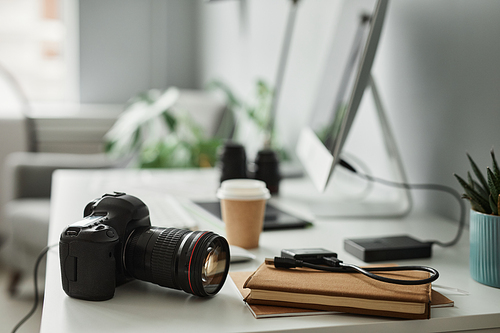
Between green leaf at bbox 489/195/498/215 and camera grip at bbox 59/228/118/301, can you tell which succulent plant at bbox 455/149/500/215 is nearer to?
green leaf at bbox 489/195/498/215

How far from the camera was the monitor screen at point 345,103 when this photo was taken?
80cm

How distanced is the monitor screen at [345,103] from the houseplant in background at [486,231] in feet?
0.76

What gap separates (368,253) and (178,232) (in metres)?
0.30

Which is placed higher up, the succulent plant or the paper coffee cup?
the succulent plant

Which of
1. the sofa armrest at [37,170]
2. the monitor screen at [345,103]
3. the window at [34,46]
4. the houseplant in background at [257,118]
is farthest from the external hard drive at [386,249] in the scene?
the window at [34,46]

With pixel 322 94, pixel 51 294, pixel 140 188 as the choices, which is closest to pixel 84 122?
pixel 140 188

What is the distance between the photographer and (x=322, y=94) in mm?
1200

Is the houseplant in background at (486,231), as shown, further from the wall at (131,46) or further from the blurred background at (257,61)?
the wall at (131,46)

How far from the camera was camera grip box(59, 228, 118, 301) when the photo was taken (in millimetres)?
553

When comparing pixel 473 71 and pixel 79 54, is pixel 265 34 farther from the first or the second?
pixel 79 54

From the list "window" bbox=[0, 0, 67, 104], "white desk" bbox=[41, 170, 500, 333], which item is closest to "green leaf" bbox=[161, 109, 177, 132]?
"white desk" bbox=[41, 170, 500, 333]

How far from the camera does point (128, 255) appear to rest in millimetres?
596

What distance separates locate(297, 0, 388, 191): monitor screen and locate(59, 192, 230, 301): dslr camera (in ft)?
1.07

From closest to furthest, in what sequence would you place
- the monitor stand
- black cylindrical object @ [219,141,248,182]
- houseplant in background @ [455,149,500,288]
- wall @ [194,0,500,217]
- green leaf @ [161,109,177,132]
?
houseplant in background @ [455,149,500,288], wall @ [194,0,500,217], the monitor stand, black cylindrical object @ [219,141,248,182], green leaf @ [161,109,177,132]
